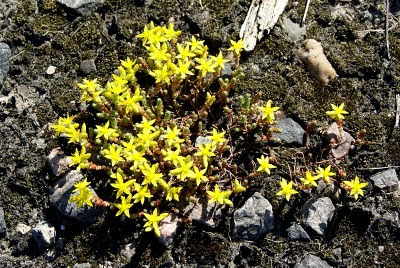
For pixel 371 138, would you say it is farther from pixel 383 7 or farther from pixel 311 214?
pixel 383 7

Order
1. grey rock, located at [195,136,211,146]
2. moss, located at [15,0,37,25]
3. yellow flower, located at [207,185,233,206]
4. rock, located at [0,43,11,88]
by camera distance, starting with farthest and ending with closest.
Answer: moss, located at [15,0,37,25] → rock, located at [0,43,11,88] → grey rock, located at [195,136,211,146] → yellow flower, located at [207,185,233,206]

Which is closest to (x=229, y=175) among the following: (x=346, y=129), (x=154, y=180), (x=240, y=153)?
(x=240, y=153)

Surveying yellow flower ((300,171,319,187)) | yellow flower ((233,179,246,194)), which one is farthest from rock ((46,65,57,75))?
yellow flower ((300,171,319,187))

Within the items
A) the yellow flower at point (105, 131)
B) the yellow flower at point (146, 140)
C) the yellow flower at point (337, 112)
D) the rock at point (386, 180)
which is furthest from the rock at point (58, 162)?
the rock at point (386, 180)

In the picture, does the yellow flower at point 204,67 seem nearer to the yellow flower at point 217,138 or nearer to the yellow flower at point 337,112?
the yellow flower at point 217,138

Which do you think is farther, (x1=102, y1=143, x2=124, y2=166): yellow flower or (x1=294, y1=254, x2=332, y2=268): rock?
(x1=294, y1=254, x2=332, y2=268): rock

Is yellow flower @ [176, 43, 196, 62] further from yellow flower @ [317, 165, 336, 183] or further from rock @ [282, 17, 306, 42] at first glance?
yellow flower @ [317, 165, 336, 183]
